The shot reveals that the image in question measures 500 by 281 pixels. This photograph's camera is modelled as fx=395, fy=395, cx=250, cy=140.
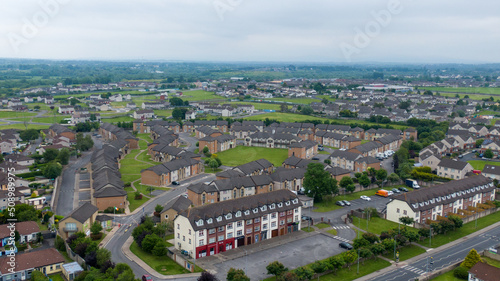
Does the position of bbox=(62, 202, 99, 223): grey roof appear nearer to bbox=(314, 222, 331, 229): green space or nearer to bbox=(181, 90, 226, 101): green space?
bbox=(314, 222, 331, 229): green space

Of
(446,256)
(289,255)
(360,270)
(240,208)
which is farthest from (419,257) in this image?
(240,208)

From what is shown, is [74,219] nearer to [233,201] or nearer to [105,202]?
[105,202]

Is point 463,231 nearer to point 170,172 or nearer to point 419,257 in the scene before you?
point 419,257

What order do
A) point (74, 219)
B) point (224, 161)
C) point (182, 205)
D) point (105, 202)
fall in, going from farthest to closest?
point (224, 161)
point (105, 202)
point (182, 205)
point (74, 219)

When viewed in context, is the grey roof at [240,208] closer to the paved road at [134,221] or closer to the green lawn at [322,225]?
the green lawn at [322,225]

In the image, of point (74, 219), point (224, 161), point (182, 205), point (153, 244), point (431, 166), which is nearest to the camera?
point (153, 244)

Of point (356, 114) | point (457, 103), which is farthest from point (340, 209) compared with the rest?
point (457, 103)
